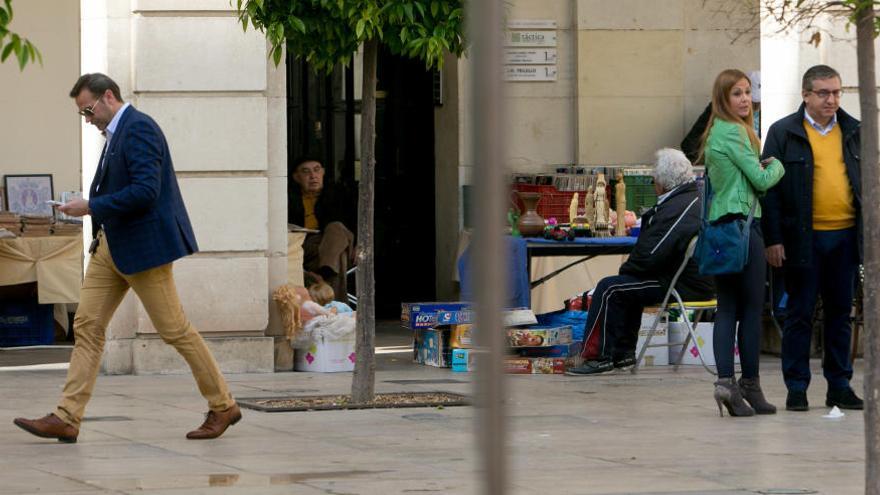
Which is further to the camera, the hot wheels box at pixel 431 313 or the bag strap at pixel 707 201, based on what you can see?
the hot wheels box at pixel 431 313

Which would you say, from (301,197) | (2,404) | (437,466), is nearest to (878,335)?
(437,466)

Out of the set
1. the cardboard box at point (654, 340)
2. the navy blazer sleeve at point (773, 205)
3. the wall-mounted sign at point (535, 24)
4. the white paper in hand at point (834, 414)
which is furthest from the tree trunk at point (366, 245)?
the wall-mounted sign at point (535, 24)

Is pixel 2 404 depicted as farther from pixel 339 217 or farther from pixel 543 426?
pixel 339 217

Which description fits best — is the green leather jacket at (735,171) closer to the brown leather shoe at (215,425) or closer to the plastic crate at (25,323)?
the brown leather shoe at (215,425)

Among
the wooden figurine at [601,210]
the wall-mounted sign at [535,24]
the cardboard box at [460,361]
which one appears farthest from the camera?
the wall-mounted sign at [535,24]

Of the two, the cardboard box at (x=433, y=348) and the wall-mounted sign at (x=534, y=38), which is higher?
the wall-mounted sign at (x=534, y=38)

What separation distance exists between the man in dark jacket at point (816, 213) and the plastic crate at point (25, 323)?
727cm

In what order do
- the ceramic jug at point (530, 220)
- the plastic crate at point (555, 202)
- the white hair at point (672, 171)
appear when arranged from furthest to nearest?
the plastic crate at point (555, 202)
the ceramic jug at point (530, 220)
the white hair at point (672, 171)

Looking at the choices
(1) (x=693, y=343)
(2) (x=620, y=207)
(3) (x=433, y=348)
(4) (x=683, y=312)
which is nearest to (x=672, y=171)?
(4) (x=683, y=312)

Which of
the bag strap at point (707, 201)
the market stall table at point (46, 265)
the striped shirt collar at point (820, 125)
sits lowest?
the market stall table at point (46, 265)

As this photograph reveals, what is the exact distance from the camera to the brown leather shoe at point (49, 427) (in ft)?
28.0

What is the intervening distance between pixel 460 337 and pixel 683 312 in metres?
1.75

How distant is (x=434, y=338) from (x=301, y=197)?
240cm

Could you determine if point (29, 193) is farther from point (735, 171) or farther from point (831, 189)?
point (831, 189)
